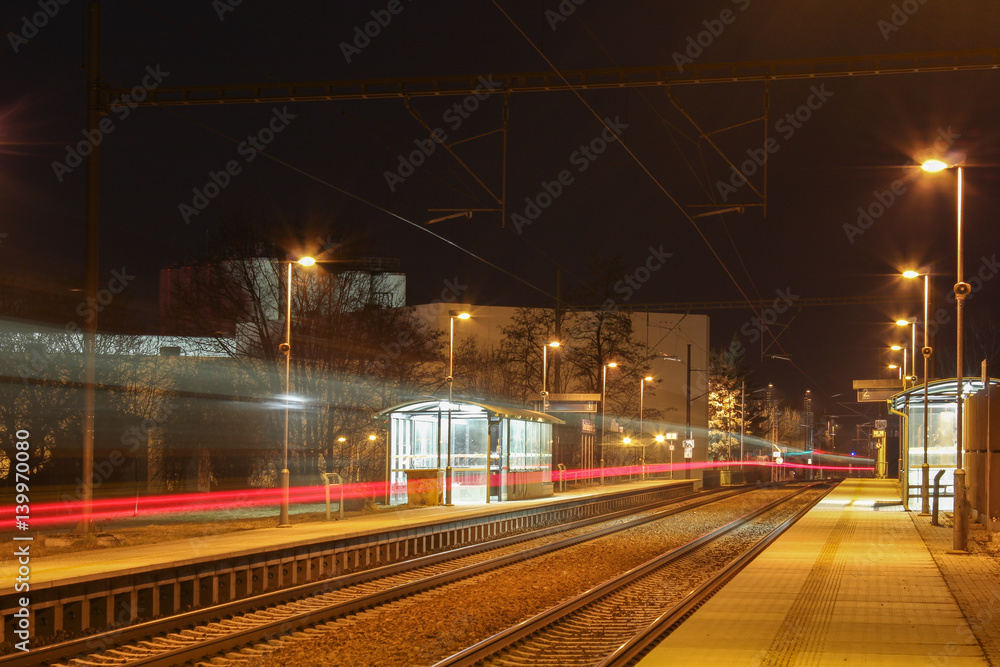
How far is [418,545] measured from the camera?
867 inches

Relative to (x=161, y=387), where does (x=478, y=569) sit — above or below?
below

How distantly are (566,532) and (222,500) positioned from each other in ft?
46.1

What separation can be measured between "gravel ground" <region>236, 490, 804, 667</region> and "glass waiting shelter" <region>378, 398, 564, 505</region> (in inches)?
319

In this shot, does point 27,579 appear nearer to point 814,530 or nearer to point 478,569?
point 478,569

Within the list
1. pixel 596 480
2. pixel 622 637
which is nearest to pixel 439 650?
pixel 622 637

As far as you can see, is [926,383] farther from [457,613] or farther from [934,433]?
[457,613]

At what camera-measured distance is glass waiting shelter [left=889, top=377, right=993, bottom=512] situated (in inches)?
1183

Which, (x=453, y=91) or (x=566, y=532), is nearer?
(x=453, y=91)

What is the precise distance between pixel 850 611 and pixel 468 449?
21438 millimetres

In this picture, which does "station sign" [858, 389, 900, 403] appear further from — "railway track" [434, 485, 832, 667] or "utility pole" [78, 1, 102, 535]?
"utility pole" [78, 1, 102, 535]

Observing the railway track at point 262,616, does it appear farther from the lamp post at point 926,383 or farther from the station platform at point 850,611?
the lamp post at point 926,383

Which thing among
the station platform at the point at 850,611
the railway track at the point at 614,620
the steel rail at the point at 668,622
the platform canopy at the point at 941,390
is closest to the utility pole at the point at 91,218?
the railway track at the point at 614,620

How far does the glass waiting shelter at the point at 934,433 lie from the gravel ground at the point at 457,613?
11.9 m

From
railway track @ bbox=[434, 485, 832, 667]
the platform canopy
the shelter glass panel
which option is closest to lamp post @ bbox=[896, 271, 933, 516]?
the platform canopy
